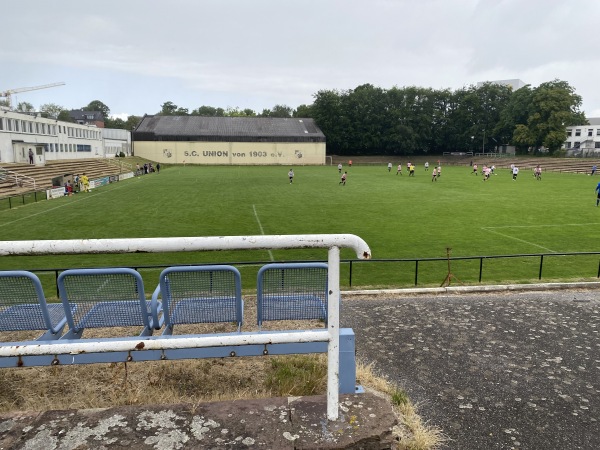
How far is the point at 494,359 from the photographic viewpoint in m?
5.48

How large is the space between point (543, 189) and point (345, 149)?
61375 mm

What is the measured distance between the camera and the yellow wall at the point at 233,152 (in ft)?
268

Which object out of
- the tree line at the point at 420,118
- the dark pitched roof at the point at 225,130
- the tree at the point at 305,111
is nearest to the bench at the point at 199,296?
the dark pitched roof at the point at 225,130

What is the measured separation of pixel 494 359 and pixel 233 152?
81.2 metres

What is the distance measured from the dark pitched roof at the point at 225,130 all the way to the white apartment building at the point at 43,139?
951cm

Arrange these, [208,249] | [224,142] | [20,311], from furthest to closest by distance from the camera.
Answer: [224,142] → [20,311] → [208,249]

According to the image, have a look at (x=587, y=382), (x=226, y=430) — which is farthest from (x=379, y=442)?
(x=587, y=382)

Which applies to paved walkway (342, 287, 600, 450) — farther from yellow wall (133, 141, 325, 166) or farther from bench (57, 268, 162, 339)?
yellow wall (133, 141, 325, 166)

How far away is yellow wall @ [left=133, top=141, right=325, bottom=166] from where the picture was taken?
81.8 metres

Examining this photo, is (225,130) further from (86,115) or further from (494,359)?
(494,359)

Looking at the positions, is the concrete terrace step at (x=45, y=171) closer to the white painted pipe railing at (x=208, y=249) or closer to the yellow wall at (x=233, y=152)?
the yellow wall at (x=233, y=152)

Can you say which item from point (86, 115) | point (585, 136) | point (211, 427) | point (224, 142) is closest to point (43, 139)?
point (224, 142)

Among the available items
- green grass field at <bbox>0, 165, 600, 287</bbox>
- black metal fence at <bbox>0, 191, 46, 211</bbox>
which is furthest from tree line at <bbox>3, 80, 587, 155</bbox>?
black metal fence at <bbox>0, 191, 46, 211</bbox>

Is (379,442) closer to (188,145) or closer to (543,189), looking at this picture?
(543,189)
